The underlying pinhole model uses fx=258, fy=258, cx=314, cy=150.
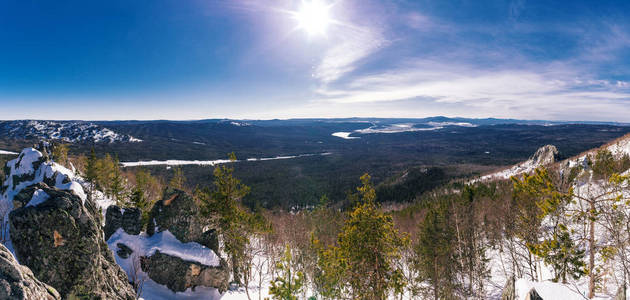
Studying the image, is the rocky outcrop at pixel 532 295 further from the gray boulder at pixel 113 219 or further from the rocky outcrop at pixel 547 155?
the rocky outcrop at pixel 547 155

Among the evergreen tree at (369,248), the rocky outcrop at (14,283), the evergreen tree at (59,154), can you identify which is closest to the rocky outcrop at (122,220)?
the rocky outcrop at (14,283)

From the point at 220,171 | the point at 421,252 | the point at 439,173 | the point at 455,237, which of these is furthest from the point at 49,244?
the point at 439,173

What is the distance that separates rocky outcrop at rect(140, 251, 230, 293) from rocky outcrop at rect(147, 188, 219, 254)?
8.31 feet

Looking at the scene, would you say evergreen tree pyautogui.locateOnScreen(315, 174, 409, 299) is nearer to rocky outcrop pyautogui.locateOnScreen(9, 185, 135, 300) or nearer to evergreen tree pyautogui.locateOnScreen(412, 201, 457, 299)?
rocky outcrop pyautogui.locateOnScreen(9, 185, 135, 300)

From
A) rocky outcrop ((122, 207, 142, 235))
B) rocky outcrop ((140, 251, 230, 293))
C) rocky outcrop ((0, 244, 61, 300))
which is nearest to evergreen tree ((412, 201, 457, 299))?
rocky outcrop ((140, 251, 230, 293))

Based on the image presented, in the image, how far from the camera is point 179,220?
81.1 feet

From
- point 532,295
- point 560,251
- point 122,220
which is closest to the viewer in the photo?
point 560,251

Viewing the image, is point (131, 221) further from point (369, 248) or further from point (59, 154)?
point (59, 154)

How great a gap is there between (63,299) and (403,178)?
622ft

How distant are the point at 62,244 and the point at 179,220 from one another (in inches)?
487

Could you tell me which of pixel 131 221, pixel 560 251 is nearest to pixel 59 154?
pixel 131 221

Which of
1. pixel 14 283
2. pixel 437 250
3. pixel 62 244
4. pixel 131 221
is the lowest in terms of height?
pixel 437 250

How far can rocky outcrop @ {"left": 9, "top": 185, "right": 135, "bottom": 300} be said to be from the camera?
12.0 meters

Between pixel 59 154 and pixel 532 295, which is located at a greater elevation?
pixel 59 154
